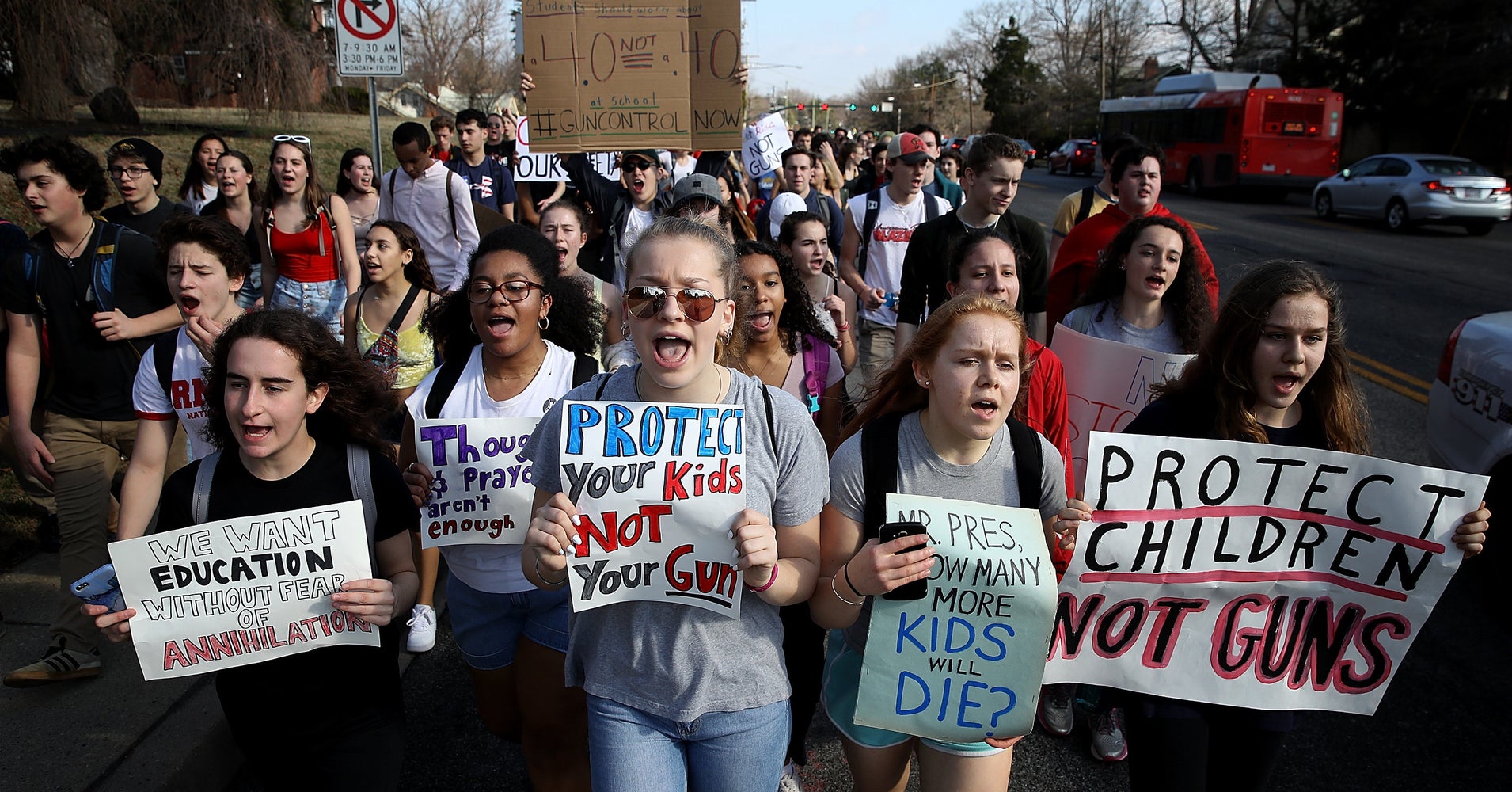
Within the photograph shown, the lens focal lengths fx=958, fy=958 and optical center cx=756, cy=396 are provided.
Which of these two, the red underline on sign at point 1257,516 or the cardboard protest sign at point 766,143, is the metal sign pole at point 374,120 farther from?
the red underline on sign at point 1257,516

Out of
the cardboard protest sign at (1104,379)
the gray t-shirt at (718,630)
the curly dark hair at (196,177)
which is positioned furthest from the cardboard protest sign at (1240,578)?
the curly dark hair at (196,177)

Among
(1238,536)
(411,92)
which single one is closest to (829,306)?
(1238,536)

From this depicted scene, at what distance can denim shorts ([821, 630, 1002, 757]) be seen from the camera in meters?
2.48

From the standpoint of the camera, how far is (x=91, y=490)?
3908 millimetres

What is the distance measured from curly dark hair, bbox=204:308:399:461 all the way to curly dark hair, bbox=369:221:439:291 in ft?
6.32

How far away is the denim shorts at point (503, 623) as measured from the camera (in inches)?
113

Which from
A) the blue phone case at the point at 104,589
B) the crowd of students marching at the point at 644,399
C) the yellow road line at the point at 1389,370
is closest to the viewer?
the crowd of students marching at the point at 644,399

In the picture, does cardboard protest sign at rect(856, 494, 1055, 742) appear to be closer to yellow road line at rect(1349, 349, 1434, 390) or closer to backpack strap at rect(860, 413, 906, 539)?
backpack strap at rect(860, 413, 906, 539)

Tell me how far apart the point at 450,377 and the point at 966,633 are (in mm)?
1806

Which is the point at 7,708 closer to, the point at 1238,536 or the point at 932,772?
the point at 932,772

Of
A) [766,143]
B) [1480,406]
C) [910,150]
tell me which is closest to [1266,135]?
[766,143]

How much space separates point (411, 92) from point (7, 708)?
53.3 metres

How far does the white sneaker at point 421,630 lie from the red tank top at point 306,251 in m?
2.58

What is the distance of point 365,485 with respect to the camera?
8.39 feet
